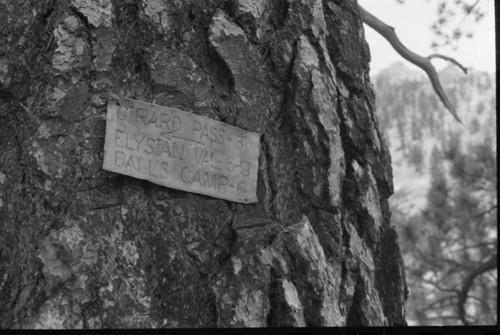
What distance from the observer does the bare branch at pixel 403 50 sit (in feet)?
12.6

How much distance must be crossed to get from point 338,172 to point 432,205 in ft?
13.3

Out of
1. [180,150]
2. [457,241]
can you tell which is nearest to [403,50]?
[457,241]

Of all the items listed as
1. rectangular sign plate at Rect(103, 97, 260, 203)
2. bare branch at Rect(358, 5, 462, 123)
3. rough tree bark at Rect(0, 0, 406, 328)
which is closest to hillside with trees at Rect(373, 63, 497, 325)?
bare branch at Rect(358, 5, 462, 123)

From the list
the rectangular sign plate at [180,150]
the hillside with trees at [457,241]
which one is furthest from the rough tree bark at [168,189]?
the hillside with trees at [457,241]

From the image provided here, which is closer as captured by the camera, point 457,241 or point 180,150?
point 180,150

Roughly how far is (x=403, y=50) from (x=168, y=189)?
2563 mm

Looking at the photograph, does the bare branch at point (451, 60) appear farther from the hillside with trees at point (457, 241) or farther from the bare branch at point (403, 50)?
the hillside with trees at point (457, 241)

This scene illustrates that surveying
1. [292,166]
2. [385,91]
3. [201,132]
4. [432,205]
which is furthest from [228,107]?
[385,91]

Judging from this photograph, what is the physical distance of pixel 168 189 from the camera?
1814 mm

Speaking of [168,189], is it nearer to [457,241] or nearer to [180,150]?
[180,150]

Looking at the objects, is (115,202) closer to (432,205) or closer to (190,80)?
(190,80)

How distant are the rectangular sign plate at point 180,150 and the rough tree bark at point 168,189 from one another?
0.03 metres

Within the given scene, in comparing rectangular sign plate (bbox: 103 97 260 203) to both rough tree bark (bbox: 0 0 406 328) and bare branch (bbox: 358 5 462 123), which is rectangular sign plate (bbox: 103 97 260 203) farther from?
bare branch (bbox: 358 5 462 123)

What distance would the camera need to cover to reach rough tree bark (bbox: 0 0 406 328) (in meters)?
1.70
